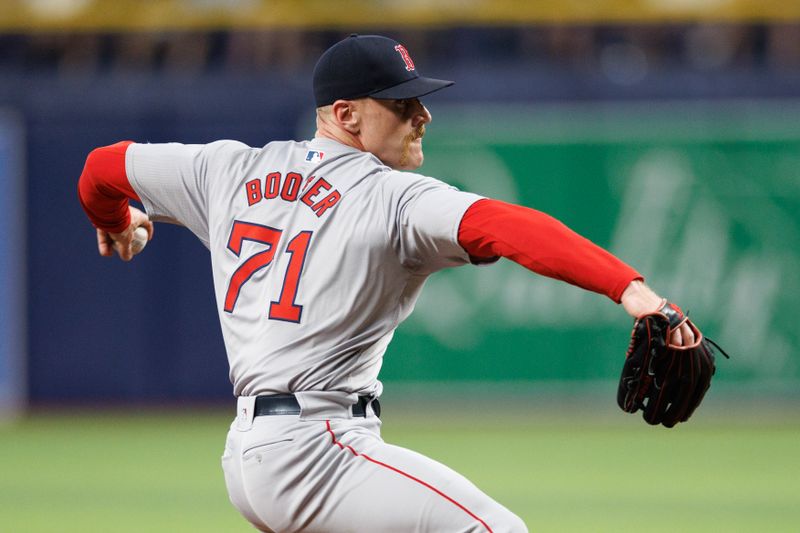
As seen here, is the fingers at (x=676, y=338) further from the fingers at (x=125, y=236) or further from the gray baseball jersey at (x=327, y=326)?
the fingers at (x=125, y=236)

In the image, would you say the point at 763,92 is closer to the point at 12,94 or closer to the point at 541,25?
the point at 541,25

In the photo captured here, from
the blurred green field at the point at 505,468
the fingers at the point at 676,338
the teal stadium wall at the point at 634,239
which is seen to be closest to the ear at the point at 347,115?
the fingers at the point at 676,338

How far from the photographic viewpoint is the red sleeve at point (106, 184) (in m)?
3.87

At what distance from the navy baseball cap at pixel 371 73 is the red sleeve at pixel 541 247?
0.60 metres

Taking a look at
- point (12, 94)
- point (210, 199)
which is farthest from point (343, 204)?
point (12, 94)

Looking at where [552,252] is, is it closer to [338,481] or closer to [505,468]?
[338,481]

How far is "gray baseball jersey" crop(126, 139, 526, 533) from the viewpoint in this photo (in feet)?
10.5

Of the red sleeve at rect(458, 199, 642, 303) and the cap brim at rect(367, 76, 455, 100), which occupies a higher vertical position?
the cap brim at rect(367, 76, 455, 100)

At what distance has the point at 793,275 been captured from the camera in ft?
36.3

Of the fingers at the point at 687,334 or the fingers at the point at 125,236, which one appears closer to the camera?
the fingers at the point at 687,334

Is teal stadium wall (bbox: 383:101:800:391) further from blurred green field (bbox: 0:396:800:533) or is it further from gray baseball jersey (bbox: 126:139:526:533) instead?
gray baseball jersey (bbox: 126:139:526:533)

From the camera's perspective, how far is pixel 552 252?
2.88 m

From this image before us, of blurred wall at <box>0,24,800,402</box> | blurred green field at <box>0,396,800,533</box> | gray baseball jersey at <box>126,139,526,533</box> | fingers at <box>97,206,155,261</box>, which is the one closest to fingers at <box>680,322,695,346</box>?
gray baseball jersey at <box>126,139,526,533</box>

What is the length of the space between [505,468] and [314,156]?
5274mm
